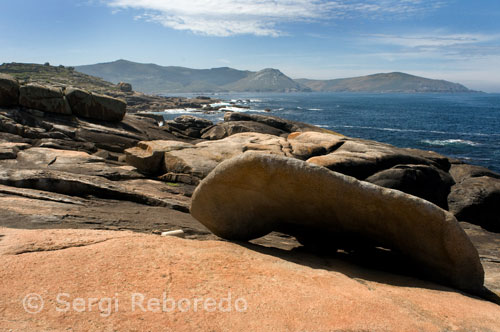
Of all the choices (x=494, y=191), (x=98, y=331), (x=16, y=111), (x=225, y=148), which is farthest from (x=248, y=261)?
(x=16, y=111)

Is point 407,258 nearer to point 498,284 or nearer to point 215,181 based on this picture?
point 498,284

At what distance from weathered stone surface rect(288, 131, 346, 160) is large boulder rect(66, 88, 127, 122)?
1195 cm

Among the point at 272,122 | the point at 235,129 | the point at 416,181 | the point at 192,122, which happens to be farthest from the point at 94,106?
the point at 416,181

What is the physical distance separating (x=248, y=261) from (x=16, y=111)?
20217 mm

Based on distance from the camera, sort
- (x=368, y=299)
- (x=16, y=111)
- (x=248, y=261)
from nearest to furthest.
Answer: (x=368, y=299)
(x=248, y=261)
(x=16, y=111)

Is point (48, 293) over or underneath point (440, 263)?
over

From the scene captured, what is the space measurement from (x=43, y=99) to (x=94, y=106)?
288 cm

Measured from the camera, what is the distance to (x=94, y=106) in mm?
23672

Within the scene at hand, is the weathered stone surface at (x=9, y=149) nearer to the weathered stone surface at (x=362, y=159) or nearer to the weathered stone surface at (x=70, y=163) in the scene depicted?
the weathered stone surface at (x=70, y=163)

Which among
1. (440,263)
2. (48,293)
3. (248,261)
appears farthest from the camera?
(440,263)

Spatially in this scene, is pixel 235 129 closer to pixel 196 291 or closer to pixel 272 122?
pixel 272 122

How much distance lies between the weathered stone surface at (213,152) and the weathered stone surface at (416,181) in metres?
4.65

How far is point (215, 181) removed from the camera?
308 inches

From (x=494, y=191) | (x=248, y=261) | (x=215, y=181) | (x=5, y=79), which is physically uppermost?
(x=5, y=79)
